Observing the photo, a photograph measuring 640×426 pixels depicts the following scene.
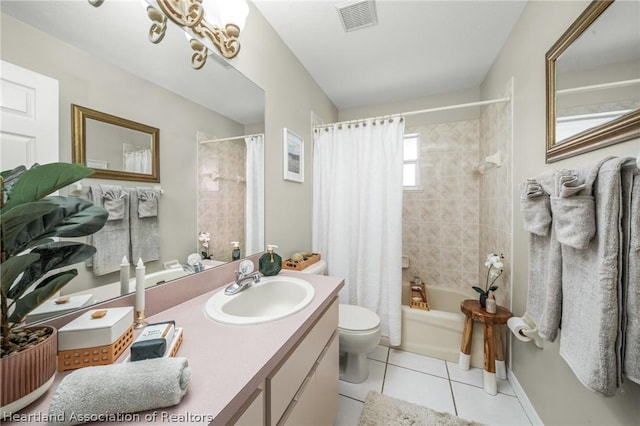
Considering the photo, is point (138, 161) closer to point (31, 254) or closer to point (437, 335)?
point (31, 254)

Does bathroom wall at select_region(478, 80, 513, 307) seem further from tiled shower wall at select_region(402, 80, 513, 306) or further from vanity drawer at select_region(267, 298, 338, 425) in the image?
vanity drawer at select_region(267, 298, 338, 425)

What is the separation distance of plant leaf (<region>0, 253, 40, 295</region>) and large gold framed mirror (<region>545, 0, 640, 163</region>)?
1.57m

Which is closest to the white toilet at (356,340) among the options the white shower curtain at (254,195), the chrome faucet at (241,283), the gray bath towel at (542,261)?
the white shower curtain at (254,195)

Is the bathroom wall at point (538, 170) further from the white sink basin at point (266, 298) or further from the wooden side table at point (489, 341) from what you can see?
the white sink basin at point (266, 298)

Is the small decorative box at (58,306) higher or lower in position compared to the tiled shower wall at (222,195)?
lower

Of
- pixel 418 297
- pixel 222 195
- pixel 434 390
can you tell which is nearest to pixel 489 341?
pixel 434 390

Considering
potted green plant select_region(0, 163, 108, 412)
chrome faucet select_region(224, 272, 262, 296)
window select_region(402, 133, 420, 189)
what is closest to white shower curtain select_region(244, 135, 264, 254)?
chrome faucet select_region(224, 272, 262, 296)

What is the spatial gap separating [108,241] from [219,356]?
53 centimetres

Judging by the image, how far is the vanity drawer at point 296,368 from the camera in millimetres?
645

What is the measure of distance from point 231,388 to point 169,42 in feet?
4.06

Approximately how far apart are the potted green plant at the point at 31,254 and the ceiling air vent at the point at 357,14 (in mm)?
1629

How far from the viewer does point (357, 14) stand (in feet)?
4.69

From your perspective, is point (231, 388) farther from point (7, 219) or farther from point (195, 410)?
point (7, 219)

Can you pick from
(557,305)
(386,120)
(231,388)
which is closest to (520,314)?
(557,305)
